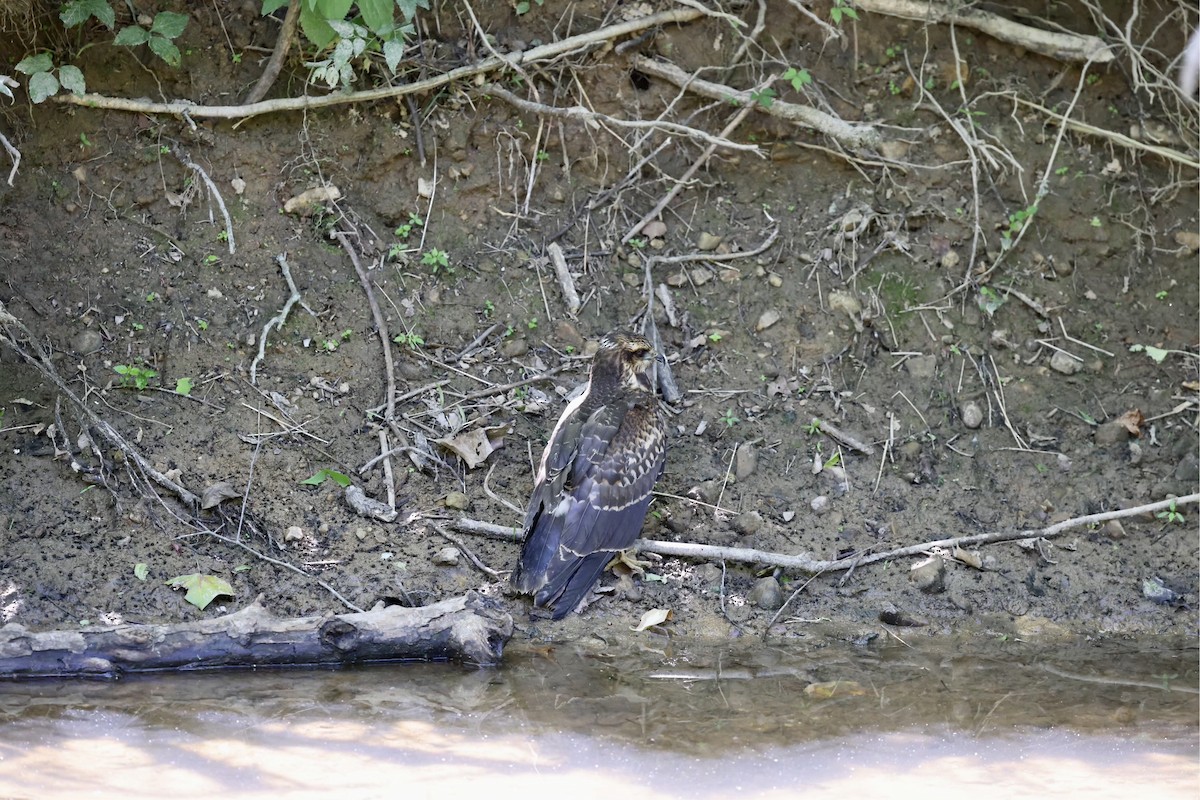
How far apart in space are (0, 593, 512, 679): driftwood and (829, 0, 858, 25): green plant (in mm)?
3743

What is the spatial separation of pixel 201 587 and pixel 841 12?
4.59m

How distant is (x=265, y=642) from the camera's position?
186 inches

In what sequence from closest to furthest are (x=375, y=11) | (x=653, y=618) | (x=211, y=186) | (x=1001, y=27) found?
(x=653, y=618) < (x=375, y=11) < (x=211, y=186) < (x=1001, y=27)

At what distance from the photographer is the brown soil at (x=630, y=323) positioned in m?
5.59

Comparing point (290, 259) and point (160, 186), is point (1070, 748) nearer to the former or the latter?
point (290, 259)

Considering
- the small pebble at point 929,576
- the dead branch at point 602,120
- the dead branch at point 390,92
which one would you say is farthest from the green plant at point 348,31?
the small pebble at point 929,576

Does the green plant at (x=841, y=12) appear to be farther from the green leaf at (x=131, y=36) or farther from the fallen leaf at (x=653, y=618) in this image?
the green leaf at (x=131, y=36)

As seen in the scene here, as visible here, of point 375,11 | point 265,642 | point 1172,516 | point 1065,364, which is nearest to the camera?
point 265,642

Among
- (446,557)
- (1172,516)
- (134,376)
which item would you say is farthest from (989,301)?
(134,376)

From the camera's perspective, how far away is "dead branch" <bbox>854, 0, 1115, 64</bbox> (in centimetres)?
689

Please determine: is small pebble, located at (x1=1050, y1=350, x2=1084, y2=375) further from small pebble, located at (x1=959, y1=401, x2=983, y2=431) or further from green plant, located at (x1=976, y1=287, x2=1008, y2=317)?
small pebble, located at (x1=959, y1=401, x2=983, y2=431)

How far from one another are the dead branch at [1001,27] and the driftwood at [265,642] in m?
4.30

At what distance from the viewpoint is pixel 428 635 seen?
489cm

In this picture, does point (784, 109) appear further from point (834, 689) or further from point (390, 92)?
point (834, 689)
